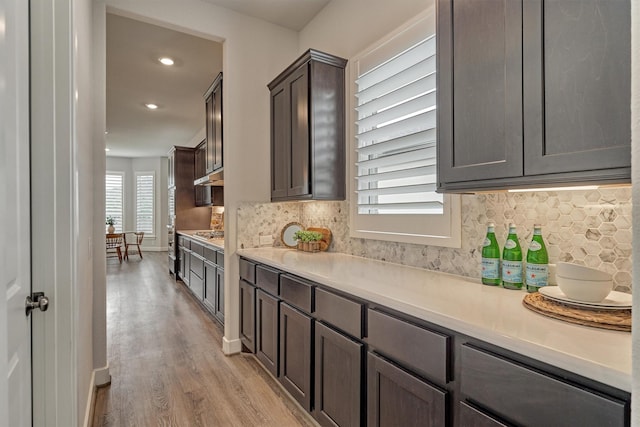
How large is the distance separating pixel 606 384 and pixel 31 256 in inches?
70.6

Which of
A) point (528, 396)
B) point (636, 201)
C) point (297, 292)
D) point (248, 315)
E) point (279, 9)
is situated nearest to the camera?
point (636, 201)

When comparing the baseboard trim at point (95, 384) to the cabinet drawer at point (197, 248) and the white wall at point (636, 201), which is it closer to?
the cabinet drawer at point (197, 248)

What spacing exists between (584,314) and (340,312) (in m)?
0.96

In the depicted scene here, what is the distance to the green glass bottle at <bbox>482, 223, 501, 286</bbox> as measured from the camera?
5.09 feet

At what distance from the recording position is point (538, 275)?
1.39m

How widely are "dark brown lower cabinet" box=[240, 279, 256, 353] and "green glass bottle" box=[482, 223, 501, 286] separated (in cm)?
173

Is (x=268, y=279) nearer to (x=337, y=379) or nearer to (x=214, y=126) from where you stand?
(x=337, y=379)

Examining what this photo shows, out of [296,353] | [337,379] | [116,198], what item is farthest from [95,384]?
[116,198]

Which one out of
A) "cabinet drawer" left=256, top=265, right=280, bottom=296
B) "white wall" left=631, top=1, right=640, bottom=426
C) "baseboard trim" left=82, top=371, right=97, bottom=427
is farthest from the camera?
"cabinet drawer" left=256, top=265, right=280, bottom=296

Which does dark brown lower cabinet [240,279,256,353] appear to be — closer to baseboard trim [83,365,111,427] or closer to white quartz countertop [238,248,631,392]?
white quartz countertop [238,248,631,392]

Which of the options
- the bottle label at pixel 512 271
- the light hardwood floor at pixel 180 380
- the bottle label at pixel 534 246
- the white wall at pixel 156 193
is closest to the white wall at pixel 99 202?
the light hardwood floor at pixel 180 380

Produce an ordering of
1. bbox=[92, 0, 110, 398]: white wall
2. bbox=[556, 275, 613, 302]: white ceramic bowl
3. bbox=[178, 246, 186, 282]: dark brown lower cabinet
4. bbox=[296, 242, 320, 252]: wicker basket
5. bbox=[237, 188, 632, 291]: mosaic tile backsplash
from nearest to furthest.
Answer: bbox=[556, 275, 613, 302]: white ceramic bowl < bbox=[237, 188, 632, 291]: mosaic tile backsplash < bbox=[92, 0, 110, 398]: white wall < bbox=[296, 242, 320, 252]: wicker basket < bbox=[178, 246, 186, 282]: dark brown lower cabinet

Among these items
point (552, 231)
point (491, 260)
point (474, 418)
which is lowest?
point (474, 418)

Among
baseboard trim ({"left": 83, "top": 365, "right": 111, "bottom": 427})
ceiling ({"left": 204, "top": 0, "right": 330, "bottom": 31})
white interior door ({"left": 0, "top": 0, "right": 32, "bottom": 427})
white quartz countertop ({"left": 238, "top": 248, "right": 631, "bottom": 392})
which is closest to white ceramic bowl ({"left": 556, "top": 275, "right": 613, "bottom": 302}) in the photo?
white quartz countertop ({"left": 238, "top": 248, "right": 631, "bottom": 392})
